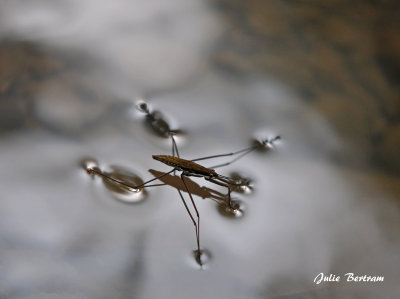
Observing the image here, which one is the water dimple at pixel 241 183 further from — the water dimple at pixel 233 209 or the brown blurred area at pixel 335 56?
the brown blurred area at pixel 335 56

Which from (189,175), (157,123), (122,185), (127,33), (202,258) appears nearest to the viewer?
(202,258)

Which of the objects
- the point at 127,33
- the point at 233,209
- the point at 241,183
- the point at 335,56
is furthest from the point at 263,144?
the point at 127,33

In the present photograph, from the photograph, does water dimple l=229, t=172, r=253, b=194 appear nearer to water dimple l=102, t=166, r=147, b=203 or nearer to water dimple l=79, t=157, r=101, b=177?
water dimple l=102, t=166, r=147, b=203

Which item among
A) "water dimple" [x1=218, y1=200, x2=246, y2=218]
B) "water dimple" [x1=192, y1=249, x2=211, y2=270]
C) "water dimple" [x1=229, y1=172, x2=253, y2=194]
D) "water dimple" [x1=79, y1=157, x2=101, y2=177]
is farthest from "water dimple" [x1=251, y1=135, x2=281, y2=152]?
"water dimple" [x1=79, y1=157, x2=101, y2=177]

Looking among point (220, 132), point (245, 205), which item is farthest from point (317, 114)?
point (245, 205)

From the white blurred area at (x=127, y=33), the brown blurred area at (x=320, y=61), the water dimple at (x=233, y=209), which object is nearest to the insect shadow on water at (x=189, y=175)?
the water dimple at (x=233, y=209)

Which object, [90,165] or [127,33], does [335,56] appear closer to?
[127,33]

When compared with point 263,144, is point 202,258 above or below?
below
